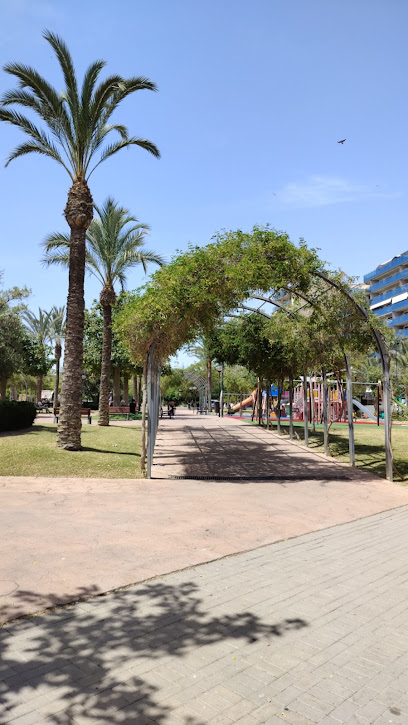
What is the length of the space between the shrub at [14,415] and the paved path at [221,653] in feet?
43.5

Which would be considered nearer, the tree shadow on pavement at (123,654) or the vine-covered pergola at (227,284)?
the tree shadow on pavement at (123,654)

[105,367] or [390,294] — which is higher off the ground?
[390,294]

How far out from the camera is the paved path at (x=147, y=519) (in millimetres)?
4555

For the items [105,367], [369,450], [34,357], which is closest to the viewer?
[369,450]

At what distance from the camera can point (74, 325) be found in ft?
42.5

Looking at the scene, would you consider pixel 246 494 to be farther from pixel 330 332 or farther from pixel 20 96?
pixel 20 96

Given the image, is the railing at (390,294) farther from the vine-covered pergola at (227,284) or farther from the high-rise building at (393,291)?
the vine-covered pergola at (227,284)

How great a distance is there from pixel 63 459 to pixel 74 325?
3512 mm

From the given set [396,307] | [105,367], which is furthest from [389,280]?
[105,367]

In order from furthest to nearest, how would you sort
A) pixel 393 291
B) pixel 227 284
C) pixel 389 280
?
pixel 389 280 → pixel 393 291 → pixel 227 284

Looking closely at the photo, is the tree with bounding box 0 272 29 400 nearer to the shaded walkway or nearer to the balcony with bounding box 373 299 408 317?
the shaded walkway

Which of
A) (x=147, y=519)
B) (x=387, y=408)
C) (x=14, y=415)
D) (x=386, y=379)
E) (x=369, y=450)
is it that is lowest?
(x=369, y=450)

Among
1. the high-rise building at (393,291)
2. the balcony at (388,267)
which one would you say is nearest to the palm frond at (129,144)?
the high-rise building at (393,291)

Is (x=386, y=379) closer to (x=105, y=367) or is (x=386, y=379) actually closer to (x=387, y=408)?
(x=387, y=408)
